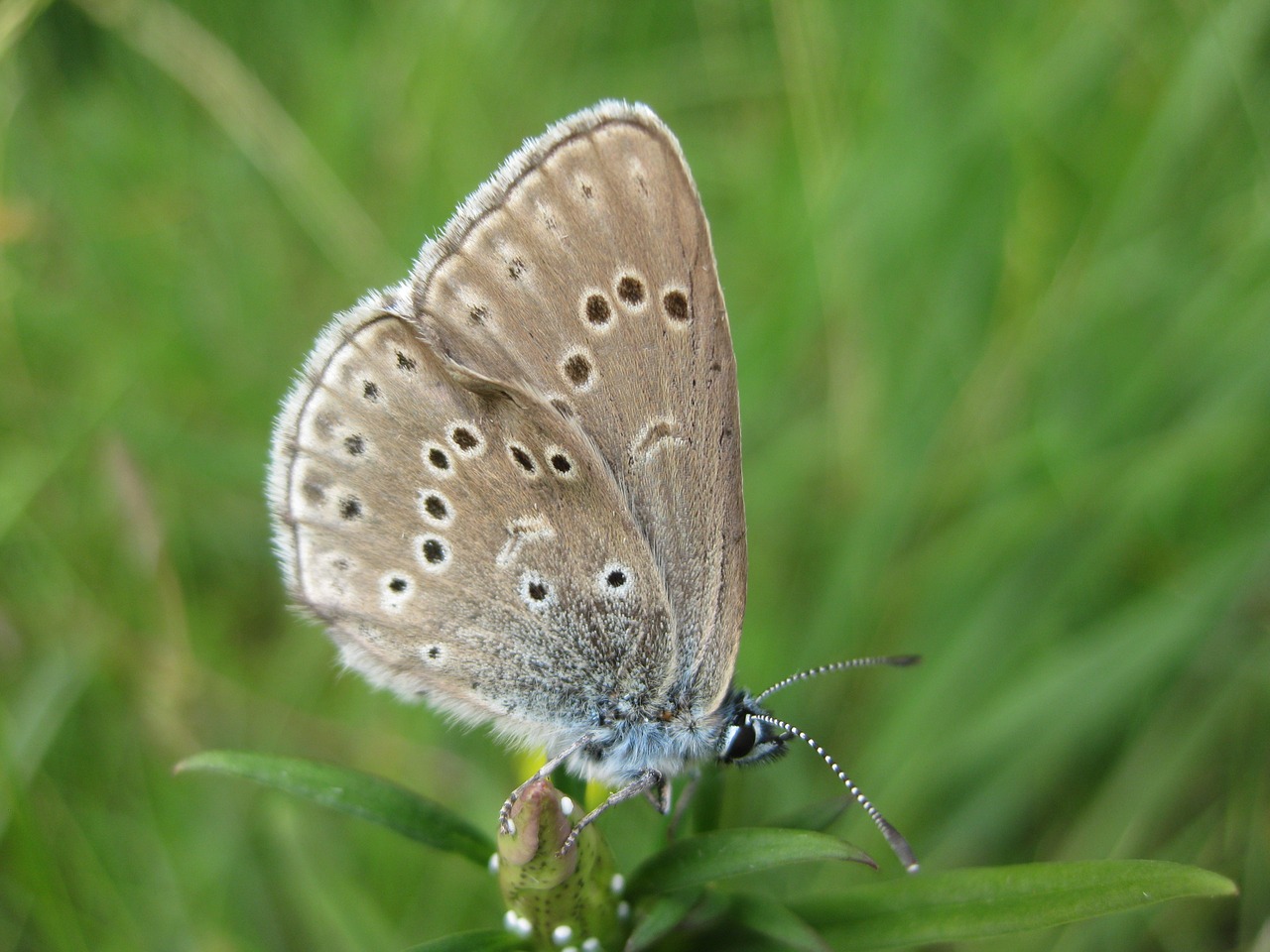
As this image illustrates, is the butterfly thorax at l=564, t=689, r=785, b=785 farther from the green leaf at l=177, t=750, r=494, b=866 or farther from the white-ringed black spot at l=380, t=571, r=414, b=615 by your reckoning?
the white-ringed black spot at l=380, t=571, r=414, b=615

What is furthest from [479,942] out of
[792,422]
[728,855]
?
[792,422]

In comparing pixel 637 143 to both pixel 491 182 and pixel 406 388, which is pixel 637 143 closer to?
pixel 491 182

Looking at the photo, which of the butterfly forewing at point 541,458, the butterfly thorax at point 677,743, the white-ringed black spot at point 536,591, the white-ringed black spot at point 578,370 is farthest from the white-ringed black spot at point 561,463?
the butterfly thorax at point 677,743

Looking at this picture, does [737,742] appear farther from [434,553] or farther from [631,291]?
[631,291]

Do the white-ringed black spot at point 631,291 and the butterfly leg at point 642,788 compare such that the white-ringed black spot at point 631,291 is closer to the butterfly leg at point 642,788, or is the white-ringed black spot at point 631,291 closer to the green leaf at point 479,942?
the butterfly leg at point 642,788

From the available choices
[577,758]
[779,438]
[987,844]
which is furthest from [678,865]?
[779,438]

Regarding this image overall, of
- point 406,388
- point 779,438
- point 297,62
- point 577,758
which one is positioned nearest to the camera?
point 577,758
